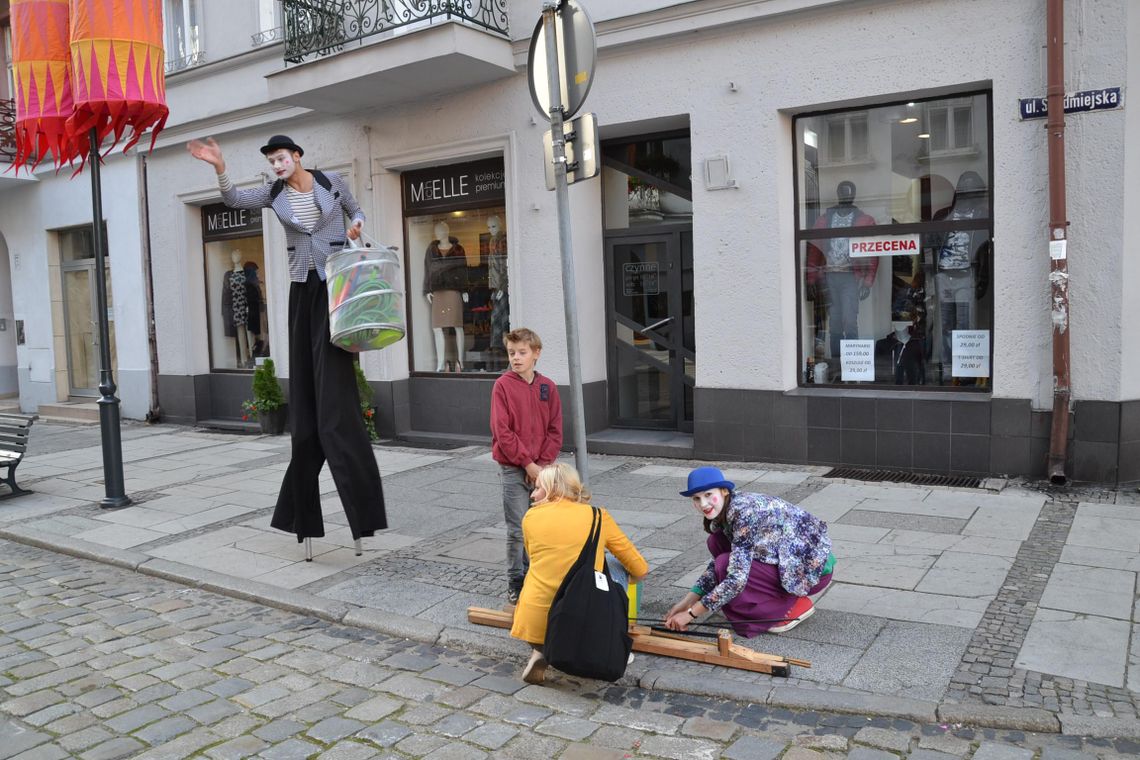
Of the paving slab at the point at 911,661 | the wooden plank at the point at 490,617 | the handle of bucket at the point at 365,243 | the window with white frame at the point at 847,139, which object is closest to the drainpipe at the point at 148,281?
the handle of bucket at the point at 365,243

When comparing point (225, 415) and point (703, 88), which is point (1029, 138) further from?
point (225, 415)

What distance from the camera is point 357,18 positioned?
11.0 m

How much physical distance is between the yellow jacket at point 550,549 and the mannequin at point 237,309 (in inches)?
431

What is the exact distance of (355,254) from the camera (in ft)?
19.6

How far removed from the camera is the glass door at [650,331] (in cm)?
1052

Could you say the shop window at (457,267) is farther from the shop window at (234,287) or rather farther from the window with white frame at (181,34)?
the window with white frame at (181,34)

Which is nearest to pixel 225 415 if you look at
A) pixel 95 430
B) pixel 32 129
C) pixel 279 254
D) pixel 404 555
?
pixel 95 430

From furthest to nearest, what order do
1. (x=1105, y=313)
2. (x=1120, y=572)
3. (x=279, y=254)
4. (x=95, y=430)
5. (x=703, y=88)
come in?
(x=95, y=430)
(x=279, y=254)
(x=703, y=88)
(x=1105, y=313)
(x=1120, y=572)

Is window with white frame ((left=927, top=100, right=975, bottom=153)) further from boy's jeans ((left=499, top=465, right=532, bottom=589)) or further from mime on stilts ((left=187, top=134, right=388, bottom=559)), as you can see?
boy's jeans ((left=499, top=465, right=532, bottom=589))

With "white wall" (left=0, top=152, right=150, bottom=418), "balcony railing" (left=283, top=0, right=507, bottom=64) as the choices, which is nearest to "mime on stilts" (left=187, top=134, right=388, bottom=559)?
"balcony railing" (left=283, top=0, right=507, bottom=64)

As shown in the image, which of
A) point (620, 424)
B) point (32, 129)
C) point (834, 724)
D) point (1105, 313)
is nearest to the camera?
point (834, 724)

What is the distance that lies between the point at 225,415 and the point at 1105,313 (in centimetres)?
1183

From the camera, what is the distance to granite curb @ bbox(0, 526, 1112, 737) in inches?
153

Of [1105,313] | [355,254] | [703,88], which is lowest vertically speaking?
[1105,313]
